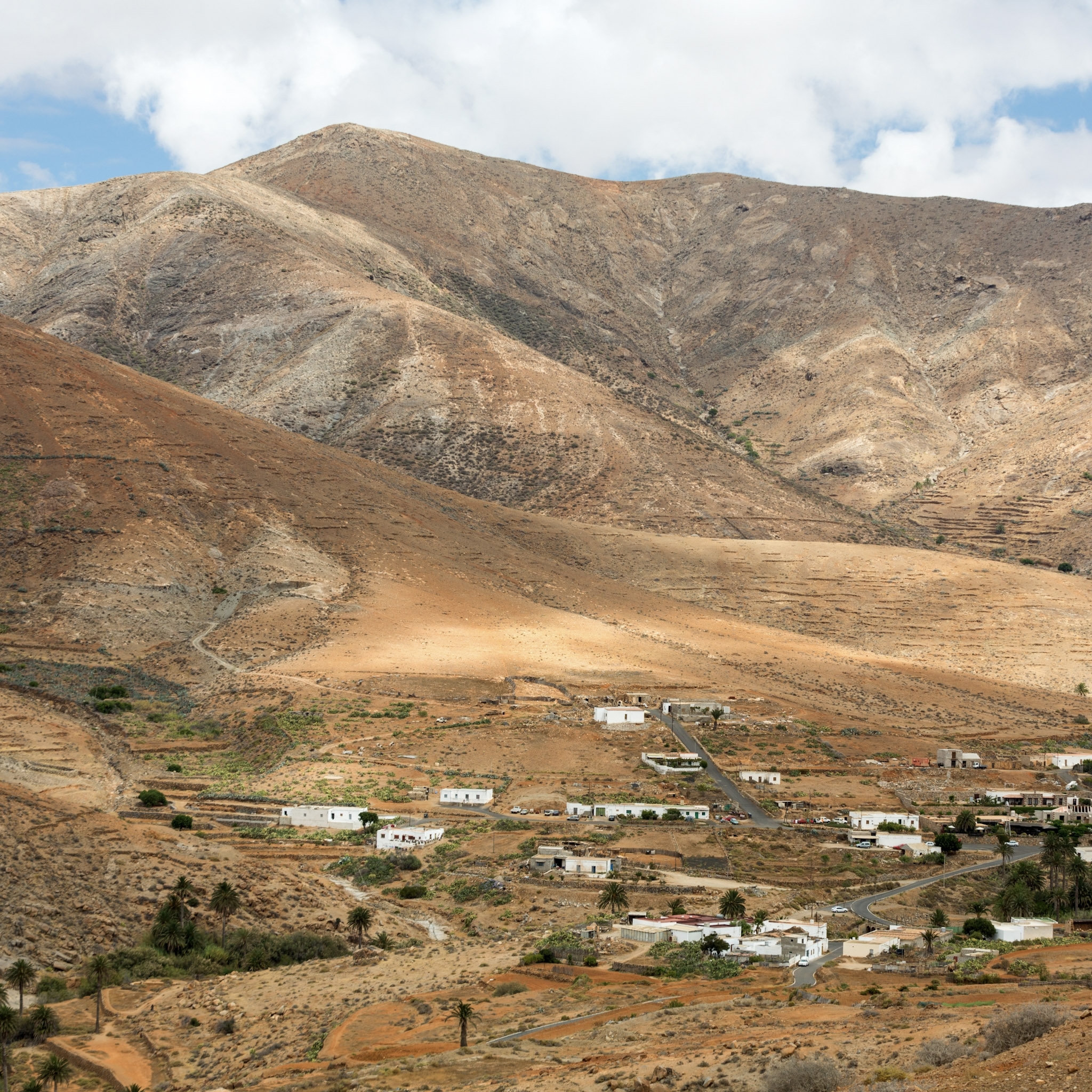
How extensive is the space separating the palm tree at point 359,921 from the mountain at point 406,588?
3322cm

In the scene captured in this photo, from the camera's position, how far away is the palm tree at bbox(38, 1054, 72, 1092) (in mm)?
23516

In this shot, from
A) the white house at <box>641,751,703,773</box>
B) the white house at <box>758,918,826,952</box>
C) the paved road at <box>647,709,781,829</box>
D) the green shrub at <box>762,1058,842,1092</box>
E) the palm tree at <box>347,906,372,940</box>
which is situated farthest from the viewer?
the white house at <box>641,751,703,773</box>

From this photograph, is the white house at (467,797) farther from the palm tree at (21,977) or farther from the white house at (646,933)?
the palm tree at (21,977)

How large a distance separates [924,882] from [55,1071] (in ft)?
93.0

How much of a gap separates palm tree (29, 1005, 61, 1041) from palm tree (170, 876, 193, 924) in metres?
6.15

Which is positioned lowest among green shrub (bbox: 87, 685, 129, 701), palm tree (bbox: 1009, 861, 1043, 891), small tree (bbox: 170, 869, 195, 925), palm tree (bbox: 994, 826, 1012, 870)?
palm tree (bbox: 1009, 861, 1043, 891)

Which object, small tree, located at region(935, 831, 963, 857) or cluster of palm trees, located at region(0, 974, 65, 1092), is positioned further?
small tree, located at region(935, 831, 963, 857)

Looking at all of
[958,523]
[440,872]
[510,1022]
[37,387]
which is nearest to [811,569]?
[958,523]

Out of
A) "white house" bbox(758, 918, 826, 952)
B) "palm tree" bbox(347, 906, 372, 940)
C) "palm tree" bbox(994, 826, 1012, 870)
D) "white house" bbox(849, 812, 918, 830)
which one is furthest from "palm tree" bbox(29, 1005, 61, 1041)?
"white house" bbox(849, 812, 918, 830)

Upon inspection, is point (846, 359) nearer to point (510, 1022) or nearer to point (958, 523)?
point (958, 523)

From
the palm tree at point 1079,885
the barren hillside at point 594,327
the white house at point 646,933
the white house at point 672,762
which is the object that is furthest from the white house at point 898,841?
the barren hillside at point 594,327

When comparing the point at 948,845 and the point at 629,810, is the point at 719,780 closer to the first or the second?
the point at 629,810

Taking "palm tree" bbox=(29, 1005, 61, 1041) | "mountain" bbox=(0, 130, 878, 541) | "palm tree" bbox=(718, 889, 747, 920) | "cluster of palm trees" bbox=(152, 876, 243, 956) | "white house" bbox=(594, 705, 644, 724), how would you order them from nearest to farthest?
"palm tree" bbox=(29, 1005, 61, 1041), "cluster of palm trees" bbox=(152, 876, 243, 956), "palm tree" bbox=(718, 889, 747, 920), "white house" bbox=(594, 705, 644, 724), "mountain" bbox=(0, 130, 878, 541)

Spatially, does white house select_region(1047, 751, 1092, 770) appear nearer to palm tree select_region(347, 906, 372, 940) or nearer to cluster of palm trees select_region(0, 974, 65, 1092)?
palm tree select_region(347, 906, 372, 940)
